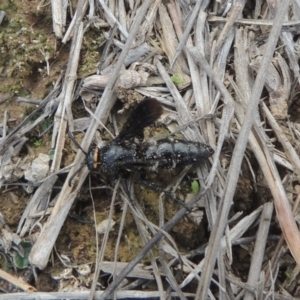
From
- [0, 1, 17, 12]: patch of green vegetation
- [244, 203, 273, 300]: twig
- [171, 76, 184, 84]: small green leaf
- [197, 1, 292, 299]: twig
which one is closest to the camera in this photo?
[197, 1, 292, 299]: twig

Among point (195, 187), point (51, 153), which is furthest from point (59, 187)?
point (195, 187)

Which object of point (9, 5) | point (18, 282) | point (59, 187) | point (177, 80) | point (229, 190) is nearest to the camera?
point (229, 190)

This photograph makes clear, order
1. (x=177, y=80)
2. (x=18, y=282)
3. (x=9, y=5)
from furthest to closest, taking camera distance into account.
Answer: (x=9, y=5) → (x=177, y=80) → (x=18, y=282)

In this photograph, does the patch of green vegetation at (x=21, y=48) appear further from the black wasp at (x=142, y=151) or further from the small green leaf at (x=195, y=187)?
the small green leaf at (x=195, y=187)

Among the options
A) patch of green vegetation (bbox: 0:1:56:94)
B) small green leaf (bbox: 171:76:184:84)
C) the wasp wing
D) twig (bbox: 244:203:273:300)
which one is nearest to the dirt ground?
patch of green vegetation (bbox: 0:1:56:94)

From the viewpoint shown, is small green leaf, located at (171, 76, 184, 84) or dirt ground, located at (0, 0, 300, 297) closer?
dirt ground, located at (0, 0, 300, 297)

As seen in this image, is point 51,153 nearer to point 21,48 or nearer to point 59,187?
point 59,187

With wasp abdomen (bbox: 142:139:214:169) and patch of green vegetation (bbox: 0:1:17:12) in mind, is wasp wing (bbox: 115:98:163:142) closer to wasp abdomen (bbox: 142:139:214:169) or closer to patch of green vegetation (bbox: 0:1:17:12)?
wasp abdomen (bbox: 142:139:214:169)

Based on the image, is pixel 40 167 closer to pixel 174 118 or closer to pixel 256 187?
pixel 174 118
